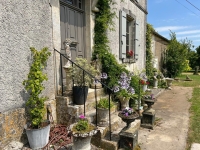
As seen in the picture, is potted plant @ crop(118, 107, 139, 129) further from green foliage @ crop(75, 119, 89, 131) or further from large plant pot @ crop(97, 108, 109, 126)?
green foliage @ crop(75, 119, 89, 131)

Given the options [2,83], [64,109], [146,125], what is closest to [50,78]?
[64,109]

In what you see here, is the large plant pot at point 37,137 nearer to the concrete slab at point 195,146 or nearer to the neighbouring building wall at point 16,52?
the neighbouring building wall at point 16,52

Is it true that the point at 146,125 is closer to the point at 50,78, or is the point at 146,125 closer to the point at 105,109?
the point at 105,109

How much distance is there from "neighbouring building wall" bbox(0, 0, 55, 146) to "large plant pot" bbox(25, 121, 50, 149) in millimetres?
186

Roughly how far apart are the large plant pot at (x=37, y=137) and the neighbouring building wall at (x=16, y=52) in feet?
0.61

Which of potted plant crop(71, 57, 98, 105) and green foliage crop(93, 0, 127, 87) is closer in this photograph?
potted plant crop(71, 57, 98, 105)

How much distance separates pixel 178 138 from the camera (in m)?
2.98

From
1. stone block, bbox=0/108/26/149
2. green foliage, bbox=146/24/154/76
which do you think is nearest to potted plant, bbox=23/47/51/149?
stone block, bbox=0/108/26/149

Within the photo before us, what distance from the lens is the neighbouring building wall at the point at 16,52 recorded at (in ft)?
7.11

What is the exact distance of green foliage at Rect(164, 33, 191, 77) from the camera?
38.0ft

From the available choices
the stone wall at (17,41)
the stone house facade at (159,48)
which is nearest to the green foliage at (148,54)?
the stone house facade at (159,48)

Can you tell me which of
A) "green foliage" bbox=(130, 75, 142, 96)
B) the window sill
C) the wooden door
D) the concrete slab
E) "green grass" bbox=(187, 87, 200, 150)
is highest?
the wooden door

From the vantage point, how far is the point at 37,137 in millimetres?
2357

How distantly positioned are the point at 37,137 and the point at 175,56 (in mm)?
11390
